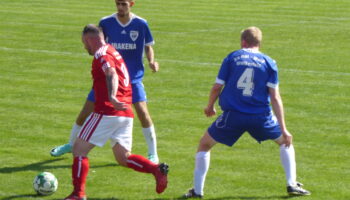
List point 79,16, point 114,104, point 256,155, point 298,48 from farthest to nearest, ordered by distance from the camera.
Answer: point 79,16 < point 298,48 < point 256,155 < point 114,104

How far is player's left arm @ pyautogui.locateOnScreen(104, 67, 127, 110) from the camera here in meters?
9.21

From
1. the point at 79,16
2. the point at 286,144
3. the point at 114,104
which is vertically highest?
the point at 114,104

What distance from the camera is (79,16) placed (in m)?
32.0

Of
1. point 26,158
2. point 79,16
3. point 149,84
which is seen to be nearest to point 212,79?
point 149,84

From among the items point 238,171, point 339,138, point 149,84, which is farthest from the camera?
point 149,84

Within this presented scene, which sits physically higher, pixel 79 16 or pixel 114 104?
pixel 114 104

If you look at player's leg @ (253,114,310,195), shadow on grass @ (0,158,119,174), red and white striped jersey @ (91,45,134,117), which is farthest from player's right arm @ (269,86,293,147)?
shadow on grass @ (0,158,119,174)

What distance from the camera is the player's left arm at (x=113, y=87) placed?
30.2 feet

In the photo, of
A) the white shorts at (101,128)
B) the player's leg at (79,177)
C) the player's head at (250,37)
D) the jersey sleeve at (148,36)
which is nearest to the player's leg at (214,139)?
the player's head at (250,37)

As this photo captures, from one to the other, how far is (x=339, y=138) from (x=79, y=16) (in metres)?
20.0

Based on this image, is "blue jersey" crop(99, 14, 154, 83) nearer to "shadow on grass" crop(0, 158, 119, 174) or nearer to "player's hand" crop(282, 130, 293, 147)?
"shadow on grass" crop(0, 158, 119, 174)

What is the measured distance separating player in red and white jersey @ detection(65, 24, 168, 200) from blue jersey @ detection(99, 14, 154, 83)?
73.7 inches

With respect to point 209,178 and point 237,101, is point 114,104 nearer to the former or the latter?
point 237,101

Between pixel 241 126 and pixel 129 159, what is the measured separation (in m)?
1.34
